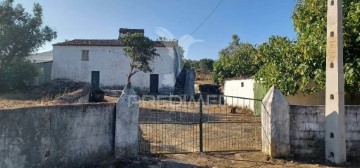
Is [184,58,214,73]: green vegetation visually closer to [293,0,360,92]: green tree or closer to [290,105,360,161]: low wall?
[293,0,360,92]: green tree

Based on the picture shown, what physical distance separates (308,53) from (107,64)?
24.5 meters

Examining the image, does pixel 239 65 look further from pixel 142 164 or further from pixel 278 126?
pixel 142 164

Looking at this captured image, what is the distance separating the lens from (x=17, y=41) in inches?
936

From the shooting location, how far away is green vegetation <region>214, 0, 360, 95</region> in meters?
8.95

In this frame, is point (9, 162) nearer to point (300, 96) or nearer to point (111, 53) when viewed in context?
point (300, 96)

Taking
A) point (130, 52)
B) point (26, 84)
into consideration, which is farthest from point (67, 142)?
point (130, 52)

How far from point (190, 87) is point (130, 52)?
757cm

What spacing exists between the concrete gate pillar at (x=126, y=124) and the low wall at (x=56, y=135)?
0.54 feet

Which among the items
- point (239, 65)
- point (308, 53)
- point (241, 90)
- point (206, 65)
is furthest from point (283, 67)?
point (206, 65)

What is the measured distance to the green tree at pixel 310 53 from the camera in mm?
8930

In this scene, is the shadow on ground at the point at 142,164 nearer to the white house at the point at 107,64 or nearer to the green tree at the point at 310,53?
the green tree at the point at 310,53

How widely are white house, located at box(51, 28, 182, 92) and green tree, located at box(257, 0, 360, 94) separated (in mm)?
19132

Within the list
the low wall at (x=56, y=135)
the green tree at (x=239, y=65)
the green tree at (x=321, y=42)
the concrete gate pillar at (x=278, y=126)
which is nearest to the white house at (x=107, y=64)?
the green tree at (x=239, y=65)

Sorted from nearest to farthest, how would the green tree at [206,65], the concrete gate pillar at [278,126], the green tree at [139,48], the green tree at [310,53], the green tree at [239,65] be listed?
the concrete gate pillar at [278,126]
the green tree at [310,53]
the green tree at [139,48]
the green tree at [239,65]
the green tree at [206,65]
